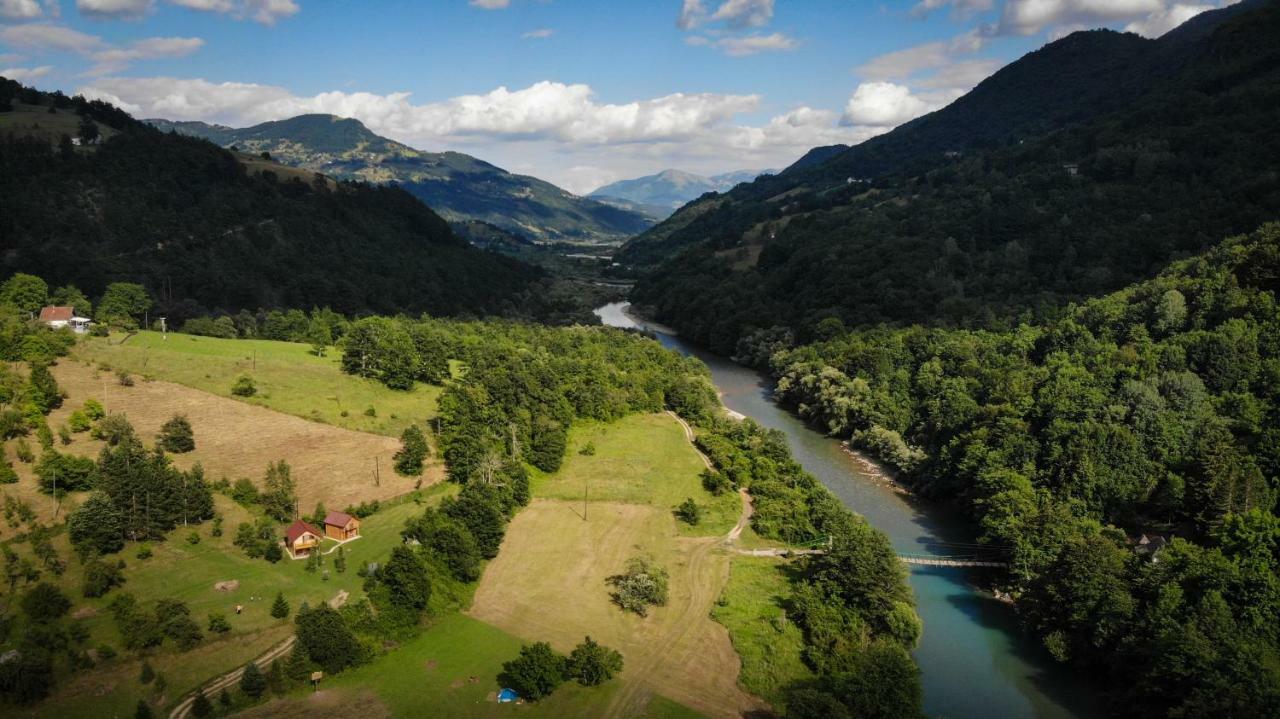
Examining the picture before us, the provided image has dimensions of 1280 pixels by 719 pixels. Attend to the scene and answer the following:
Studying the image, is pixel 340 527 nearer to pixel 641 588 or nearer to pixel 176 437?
pixel 176 437

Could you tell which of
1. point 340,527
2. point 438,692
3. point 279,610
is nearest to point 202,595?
point 279,610

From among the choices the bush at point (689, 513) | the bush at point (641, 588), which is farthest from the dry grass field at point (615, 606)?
the bush at point (689, 513)

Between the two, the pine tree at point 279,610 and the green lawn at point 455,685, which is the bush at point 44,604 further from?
the green lawn at point 455,685

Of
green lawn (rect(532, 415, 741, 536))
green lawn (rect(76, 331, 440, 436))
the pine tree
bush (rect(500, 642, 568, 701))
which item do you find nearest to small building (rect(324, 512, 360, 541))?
the pine tree

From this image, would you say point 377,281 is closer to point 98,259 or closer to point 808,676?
point 98,259

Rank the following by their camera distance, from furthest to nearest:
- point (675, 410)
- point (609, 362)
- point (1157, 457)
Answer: point (609, 362), point (675, 410), point (1157, 457)

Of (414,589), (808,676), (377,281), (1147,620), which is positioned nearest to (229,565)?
(414,589)
